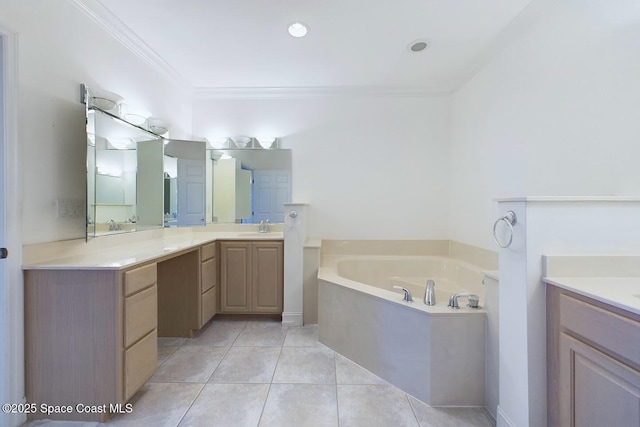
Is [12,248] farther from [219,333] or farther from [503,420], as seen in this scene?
[503,420]

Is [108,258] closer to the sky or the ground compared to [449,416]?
closer to the sky

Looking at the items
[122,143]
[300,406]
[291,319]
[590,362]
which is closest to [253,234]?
[291,319]

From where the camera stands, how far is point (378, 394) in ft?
5.28

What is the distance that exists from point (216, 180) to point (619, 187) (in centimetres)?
336

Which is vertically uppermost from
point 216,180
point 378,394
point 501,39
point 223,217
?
point 501,39

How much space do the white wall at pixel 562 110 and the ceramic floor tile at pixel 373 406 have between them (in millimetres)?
1514

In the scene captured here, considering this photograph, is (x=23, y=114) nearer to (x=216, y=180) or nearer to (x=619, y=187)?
(x=216, y=180)

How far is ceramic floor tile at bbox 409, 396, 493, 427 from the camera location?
140 cm

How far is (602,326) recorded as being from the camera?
0.91 meters

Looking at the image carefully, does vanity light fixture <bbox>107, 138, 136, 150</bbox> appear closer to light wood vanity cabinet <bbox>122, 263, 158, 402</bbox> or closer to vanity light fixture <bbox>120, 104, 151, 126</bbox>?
vanity light fixture <bbox>120, 104, 151, 126</bbox>

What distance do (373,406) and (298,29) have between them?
266 centimetres

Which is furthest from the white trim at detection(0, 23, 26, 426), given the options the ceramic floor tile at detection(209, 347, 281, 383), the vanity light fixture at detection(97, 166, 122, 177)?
the ceramic floor tile at detection(209, 347, 281, 383)

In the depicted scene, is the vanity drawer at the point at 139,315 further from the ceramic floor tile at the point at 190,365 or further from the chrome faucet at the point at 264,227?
the chrome faucet at the point at 264,227

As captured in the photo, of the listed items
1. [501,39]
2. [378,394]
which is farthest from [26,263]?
[501,39]
